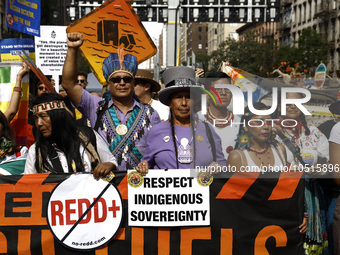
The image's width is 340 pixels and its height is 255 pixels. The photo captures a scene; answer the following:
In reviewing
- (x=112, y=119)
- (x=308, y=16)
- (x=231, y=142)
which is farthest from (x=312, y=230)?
(x=308, y=16)

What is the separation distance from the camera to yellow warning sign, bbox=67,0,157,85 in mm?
5441

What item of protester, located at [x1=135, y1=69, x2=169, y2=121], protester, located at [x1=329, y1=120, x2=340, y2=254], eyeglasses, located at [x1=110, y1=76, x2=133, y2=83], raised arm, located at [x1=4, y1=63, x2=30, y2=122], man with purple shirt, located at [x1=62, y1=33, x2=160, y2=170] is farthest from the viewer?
protester, located at [x1=135, y1=69, x2=169, y2=121]

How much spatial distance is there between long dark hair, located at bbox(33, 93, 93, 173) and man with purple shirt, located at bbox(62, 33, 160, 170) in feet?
1.47

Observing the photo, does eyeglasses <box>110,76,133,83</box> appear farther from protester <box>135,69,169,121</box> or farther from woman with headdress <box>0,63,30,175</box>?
protester <box>135,69,169,121</box>

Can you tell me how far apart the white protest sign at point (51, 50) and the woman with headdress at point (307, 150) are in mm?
6495

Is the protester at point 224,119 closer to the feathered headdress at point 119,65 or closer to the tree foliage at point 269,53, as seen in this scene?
the feathered headdress at point 119,65

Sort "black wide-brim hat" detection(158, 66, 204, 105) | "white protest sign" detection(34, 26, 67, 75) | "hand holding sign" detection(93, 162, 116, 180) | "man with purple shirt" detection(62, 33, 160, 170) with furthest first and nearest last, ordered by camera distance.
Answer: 1. "white protest sign" detection(34, 26, 67, 75)
2. "man with purple shirt" detection(62, 33, 160, 170)
3. "black wide-brim hat" detection(158, 66, 204, 105)
4. "hand holding sign" detection(93, 162, 116, 180)

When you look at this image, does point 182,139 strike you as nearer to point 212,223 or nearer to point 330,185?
point 212,223

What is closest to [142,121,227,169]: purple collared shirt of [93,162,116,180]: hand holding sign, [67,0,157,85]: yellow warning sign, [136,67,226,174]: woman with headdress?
[136,67,226,174]: woman with headdress

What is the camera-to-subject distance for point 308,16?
59.2 m

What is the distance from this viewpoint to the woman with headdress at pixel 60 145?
3951 millimetres

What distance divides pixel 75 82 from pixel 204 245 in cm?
170

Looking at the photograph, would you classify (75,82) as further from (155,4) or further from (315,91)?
(155,4)

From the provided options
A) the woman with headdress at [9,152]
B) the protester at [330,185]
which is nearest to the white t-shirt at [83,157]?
the woman with headdress at [9,152]
